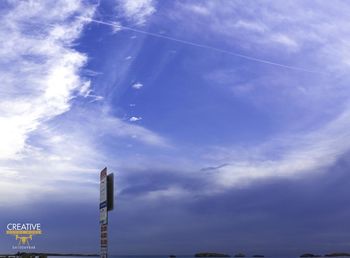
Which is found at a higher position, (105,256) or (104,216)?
(104,216)

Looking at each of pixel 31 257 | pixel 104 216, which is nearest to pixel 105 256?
pixel 104 216

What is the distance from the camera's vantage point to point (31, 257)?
64.9 meters

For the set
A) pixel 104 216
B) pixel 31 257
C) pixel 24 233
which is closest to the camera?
pixel 104 216

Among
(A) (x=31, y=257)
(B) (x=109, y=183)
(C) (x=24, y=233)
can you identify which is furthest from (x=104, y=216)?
(A) (x=31, y=257)

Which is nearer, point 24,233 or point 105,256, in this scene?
point 105,256

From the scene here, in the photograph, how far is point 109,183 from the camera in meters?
14.4

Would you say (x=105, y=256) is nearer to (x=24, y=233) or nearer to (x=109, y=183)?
(x=109, y=183)

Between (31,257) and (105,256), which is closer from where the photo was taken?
(105,256)

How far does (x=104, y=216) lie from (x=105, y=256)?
1324mm

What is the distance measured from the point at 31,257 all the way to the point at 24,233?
36.1ft

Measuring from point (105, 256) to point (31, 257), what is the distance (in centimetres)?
5529

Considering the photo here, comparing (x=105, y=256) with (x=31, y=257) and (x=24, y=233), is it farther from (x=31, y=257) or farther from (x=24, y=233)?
(x=31, y=257)

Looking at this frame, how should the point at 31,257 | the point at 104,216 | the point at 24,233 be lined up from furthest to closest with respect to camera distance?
1. the point at 31,257
2. the point at 24,233
3. the point at 104,216

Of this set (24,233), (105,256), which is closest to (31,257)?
(24,233)
